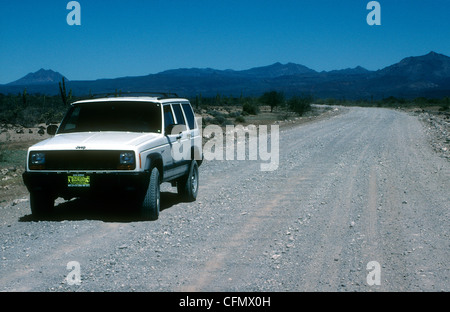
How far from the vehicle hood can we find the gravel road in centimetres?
115

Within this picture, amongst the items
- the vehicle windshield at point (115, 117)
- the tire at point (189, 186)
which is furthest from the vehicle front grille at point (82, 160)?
the tire at point (189, 186)

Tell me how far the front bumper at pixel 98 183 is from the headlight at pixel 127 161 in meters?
0.10

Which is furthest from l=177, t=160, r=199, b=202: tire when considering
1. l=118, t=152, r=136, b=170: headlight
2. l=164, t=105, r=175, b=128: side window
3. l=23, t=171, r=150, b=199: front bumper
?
l=118, t=152, r=136, b=170: headlight

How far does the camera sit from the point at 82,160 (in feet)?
28.4

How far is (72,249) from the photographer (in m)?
7.29

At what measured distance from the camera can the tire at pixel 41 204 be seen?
904cm

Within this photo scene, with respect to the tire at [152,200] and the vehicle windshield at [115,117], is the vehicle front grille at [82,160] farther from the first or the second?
the vehicle windshield at [115,117]

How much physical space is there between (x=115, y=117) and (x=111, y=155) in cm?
164

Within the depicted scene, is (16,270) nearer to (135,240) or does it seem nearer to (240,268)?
(135,240)

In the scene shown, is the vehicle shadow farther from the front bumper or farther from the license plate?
the license plate

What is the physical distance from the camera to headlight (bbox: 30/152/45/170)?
8734 mm

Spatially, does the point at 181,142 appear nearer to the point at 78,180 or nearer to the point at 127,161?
the point at 127,161
